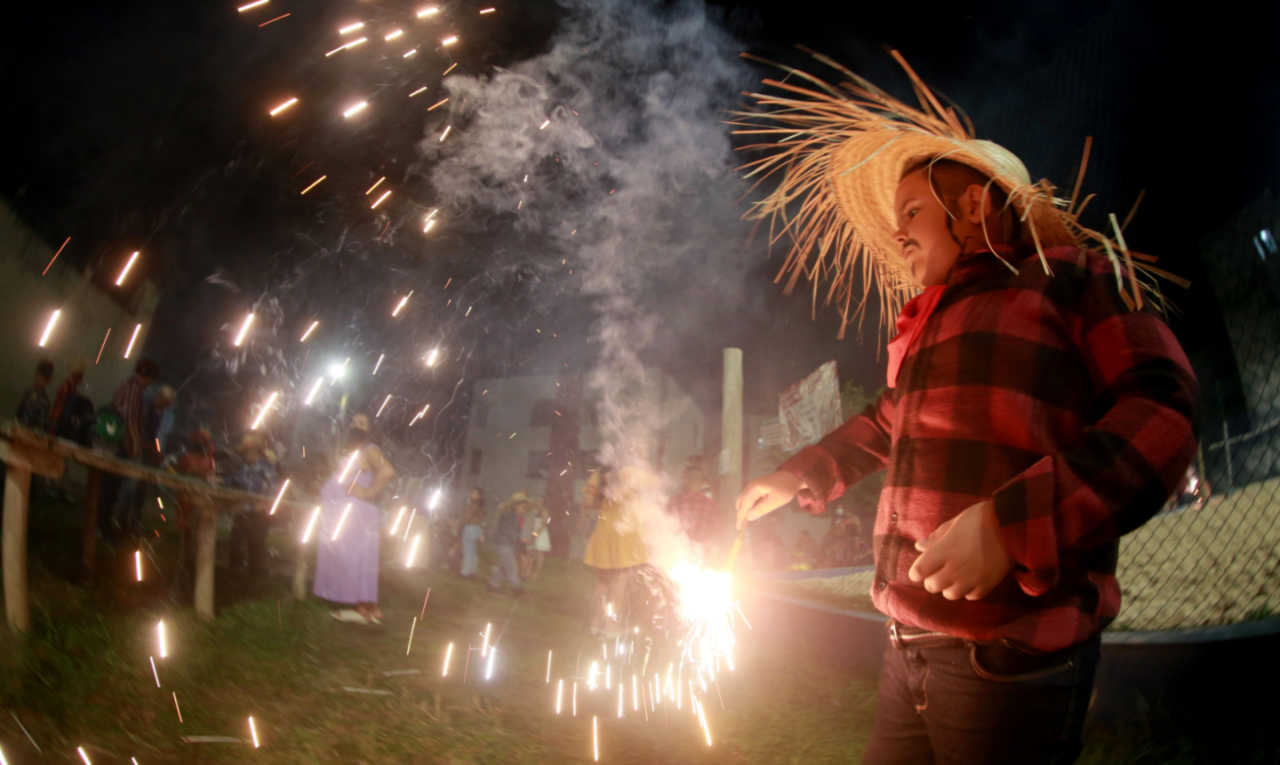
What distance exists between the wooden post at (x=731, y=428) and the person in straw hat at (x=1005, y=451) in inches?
276

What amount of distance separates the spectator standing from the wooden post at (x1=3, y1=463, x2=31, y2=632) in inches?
9.1

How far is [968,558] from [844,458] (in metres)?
0.88

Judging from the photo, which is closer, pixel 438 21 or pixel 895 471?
pixel 895 471

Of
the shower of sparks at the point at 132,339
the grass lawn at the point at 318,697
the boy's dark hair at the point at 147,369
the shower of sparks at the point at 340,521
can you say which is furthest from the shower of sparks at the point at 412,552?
the shower of sparks at the point at 132,339

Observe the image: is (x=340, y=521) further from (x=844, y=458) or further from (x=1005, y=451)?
(x=1005, y=451)

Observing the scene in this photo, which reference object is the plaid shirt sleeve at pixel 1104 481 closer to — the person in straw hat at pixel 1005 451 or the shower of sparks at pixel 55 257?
the person in straw hat at pixel 1005 451

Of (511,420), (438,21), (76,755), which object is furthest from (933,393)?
(511,420)

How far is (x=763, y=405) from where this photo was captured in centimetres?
3288

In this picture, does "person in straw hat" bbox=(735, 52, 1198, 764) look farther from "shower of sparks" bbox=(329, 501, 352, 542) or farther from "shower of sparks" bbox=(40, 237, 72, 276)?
"shower of sparks" bbox=(329, 501, 352, 542)

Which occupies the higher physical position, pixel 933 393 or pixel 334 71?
pixel 334 71

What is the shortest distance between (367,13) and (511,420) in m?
32.2

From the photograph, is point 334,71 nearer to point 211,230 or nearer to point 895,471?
point 211,230

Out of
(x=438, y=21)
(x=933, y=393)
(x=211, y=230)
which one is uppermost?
(x=438, y=21)

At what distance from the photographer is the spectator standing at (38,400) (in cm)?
248
